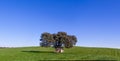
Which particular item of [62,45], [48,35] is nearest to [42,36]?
[48,35]

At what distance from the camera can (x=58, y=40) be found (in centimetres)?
7269

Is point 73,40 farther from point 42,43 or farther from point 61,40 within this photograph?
point 42,43

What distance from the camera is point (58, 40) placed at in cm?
7269

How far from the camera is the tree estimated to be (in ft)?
237

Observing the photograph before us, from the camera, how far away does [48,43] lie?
7288cm

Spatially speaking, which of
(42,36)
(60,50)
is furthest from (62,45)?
(42,36)

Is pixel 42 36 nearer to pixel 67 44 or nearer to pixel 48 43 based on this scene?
pixel 48 43

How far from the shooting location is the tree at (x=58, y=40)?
72.1 meters

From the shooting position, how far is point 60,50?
73.1 metres

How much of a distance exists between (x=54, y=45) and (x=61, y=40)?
3.21 meters

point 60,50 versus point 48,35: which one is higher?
point 48,35

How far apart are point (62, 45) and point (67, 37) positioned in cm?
326

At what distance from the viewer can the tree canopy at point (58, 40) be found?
72.1m

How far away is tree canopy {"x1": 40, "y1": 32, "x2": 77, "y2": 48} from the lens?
72.1 m
